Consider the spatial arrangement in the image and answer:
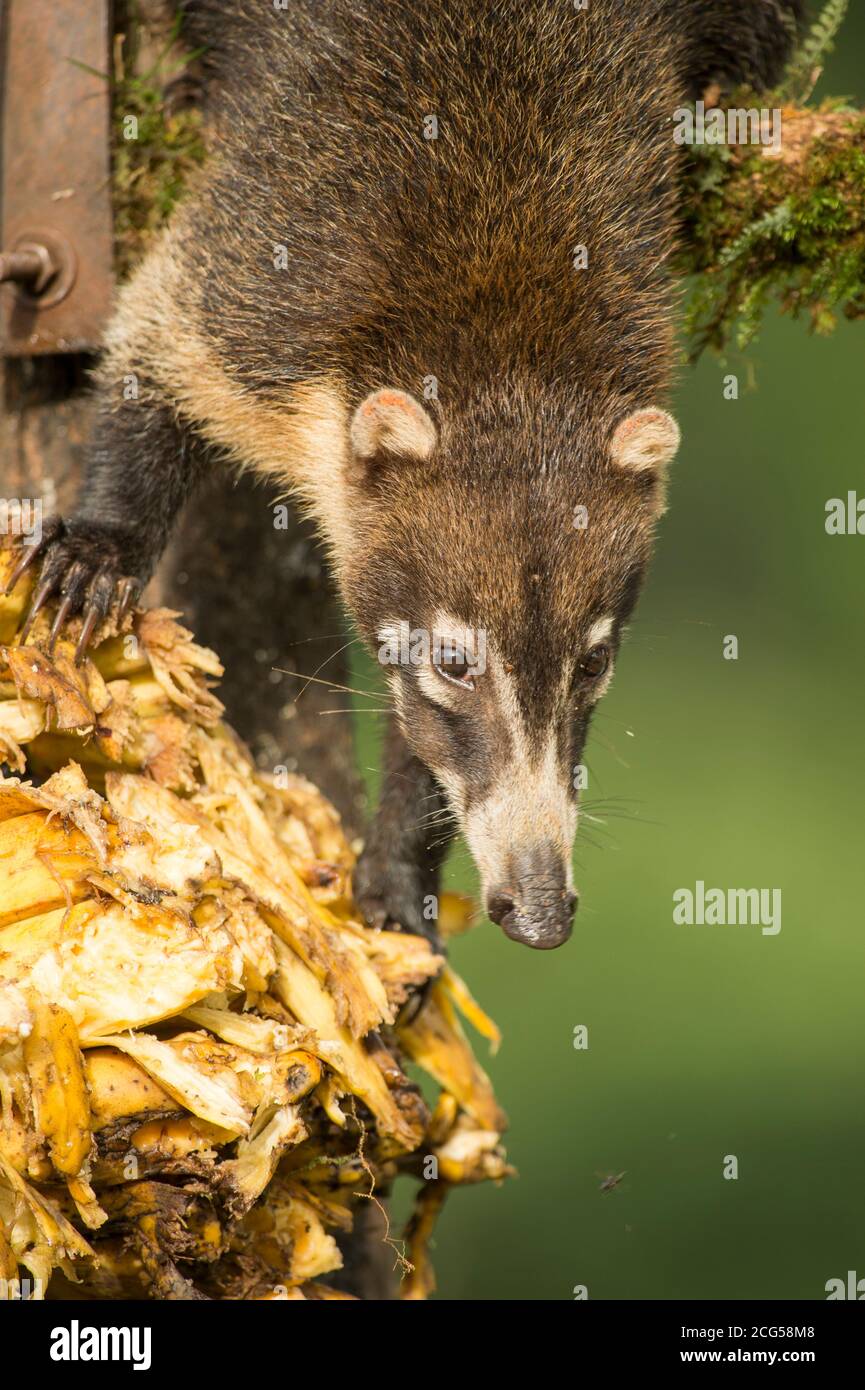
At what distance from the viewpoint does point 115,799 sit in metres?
2.97

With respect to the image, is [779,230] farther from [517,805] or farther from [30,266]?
[30,266]

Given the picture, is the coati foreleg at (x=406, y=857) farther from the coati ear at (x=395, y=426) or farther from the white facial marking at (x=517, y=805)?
the coati ear at (x=395, y=426)

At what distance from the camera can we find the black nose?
11.0ft

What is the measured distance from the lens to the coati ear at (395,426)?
362 cm

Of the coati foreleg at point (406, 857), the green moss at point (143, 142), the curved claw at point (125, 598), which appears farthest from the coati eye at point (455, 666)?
the green moss at point (143, 142)

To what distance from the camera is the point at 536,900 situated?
11.1 feet

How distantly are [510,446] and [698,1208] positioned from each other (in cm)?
517

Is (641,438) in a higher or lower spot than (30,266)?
lower

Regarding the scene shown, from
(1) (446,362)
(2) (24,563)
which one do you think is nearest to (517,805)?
(1) (446,362)

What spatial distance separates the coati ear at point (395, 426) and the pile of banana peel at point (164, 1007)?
74cm

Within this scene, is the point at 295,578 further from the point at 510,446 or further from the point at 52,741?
the point at 52,741

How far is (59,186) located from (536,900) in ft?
8.53

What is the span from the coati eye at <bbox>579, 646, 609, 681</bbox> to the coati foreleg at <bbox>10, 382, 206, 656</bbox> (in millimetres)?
1145

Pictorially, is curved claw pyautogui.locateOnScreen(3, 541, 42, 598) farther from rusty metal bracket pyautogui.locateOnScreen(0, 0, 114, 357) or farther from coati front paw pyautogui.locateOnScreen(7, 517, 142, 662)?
rusty metal bracket pyautogui.locateOnScreen(0, 0, 114, 357)
